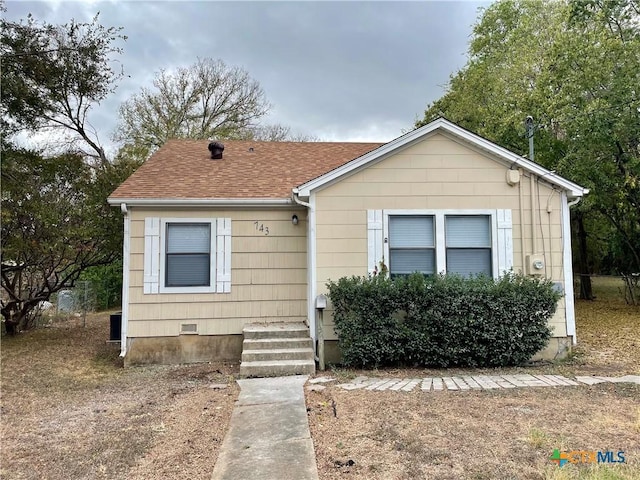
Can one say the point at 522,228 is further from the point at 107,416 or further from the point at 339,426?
the point at 107,416

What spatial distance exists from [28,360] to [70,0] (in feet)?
29.0

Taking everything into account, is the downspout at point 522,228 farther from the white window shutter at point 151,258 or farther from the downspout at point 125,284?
the downspout at point 125,284

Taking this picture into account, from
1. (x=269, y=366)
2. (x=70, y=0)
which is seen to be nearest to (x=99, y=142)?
(x=70, y=0)

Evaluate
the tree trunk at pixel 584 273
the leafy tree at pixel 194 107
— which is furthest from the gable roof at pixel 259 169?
the leafy tree at pixel 194 107

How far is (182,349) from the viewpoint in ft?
23.1

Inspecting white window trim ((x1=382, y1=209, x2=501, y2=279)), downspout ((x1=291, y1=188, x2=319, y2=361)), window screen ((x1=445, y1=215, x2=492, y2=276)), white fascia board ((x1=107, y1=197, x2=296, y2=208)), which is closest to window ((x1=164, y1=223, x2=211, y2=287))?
white fascia board ((x1=107, y1=197, x2=296, y2=208))

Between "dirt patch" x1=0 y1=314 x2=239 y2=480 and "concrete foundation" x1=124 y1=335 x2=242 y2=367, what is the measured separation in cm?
26

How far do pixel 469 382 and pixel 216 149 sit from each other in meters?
6.64

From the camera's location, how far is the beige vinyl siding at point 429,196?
21.9ft

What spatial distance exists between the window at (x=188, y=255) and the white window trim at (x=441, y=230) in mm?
3039

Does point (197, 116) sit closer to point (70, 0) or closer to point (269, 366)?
point (70, 0)

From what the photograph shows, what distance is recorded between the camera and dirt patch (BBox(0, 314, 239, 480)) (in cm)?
330

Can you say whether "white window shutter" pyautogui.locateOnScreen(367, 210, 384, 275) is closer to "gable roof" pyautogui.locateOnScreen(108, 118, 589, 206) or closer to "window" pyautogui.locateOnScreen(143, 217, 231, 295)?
"gable roof" pyautogui.locateOnScreen(108, 118, 589, 206)

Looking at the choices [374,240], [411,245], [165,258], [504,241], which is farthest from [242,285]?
[504,241]
